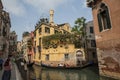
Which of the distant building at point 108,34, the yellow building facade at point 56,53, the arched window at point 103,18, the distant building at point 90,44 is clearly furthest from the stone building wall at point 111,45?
the distant building at point 90,44

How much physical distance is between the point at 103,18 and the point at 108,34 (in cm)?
166

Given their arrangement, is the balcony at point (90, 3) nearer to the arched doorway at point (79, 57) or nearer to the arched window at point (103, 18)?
the arched window at point (103, 18)

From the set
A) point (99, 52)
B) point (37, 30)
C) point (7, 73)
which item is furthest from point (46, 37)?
point (7, 73)

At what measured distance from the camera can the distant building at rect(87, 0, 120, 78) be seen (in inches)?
402

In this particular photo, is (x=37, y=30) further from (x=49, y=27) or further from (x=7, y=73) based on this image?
(x=7, y=73)

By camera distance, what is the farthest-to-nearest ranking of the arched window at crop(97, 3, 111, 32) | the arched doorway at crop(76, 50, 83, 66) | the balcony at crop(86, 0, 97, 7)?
1. the arched doorway at crop(76, 50, 83, 66)
2. the balcony at crop(86, 0, 97, 7)
3. the arched window at crop(97, 3, 111, 32)

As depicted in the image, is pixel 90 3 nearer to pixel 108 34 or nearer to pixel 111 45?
pixel 108 34

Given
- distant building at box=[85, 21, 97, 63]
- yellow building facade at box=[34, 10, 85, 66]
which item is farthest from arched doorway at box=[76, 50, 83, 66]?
distant building at box=[85, 21, 97, 63]

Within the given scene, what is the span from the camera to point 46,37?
24781 mm

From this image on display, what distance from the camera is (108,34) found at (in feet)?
36.5

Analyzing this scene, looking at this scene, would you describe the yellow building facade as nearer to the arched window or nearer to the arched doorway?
the arched doorway

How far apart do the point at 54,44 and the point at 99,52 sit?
11992 mm

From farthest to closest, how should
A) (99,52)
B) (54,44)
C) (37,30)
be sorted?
(37,30) < (54,44) < (99,52)

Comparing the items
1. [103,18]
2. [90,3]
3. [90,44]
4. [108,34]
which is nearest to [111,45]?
[108,34]
